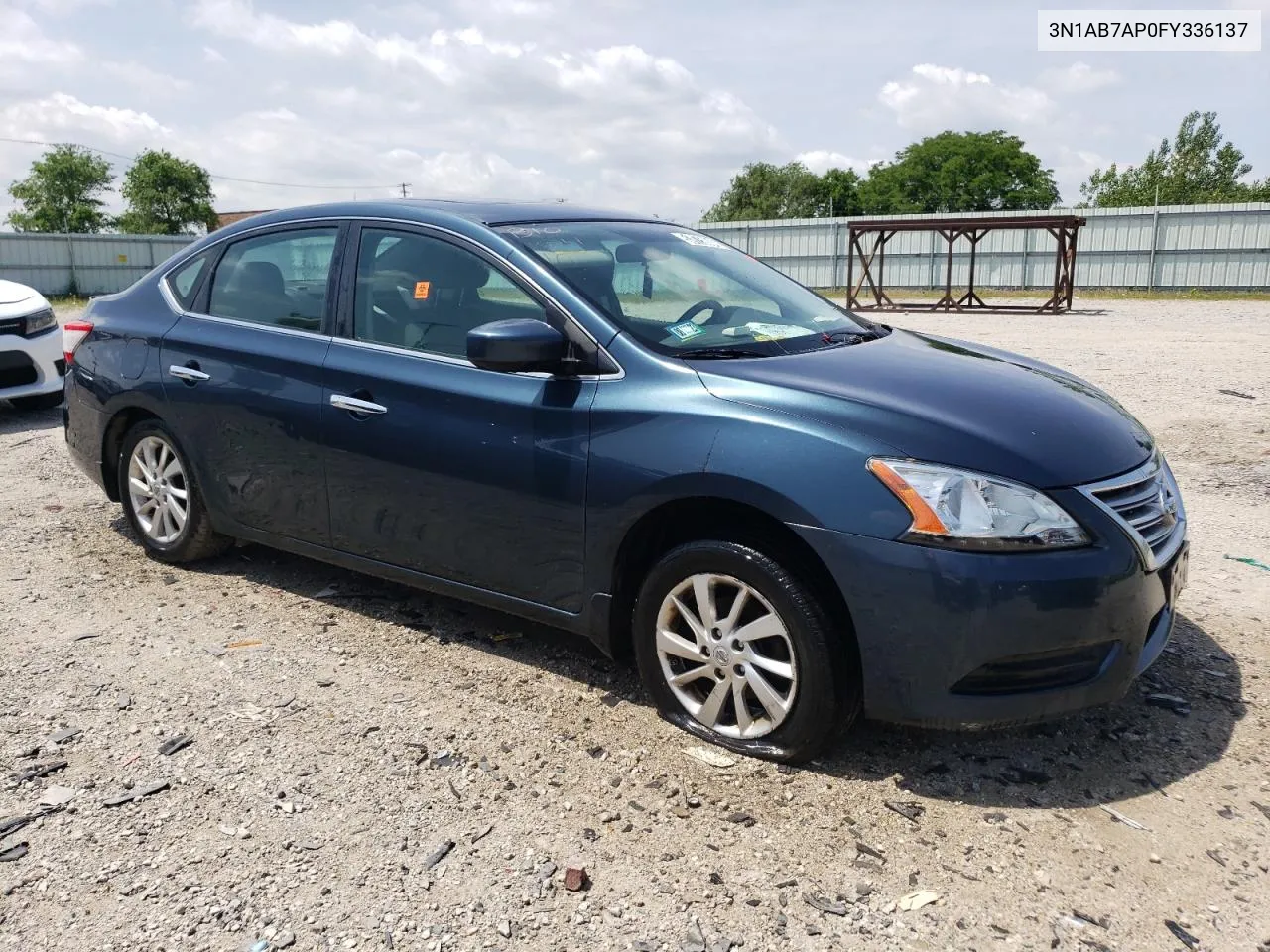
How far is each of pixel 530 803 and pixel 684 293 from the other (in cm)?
191

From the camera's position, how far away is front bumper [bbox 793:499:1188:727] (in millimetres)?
2793

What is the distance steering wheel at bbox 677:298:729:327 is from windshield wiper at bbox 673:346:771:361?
0.21 meters

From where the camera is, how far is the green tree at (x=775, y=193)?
87.1 m

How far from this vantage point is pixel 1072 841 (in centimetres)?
281

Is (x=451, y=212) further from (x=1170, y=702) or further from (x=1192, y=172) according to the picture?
(x=1192, y=172)

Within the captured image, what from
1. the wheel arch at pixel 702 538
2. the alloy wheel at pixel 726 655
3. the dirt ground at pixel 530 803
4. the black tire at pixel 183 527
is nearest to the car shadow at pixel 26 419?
the black tire at pixel 183 527

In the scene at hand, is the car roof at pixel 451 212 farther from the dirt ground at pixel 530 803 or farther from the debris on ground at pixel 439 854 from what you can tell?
the debris on ground at pixel 439 854

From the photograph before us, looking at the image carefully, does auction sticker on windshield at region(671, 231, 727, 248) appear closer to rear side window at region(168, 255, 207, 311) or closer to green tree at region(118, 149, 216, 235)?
rear side window at region(168, 255, 207, 311)

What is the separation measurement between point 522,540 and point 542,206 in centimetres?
157

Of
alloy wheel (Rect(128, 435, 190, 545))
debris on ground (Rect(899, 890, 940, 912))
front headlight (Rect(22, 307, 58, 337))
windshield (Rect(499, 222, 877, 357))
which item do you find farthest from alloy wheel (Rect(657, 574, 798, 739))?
front headlight (Rect(22, 307, 58, 337))

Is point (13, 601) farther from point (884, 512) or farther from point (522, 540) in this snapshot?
point (884, 512)

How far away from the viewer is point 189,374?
461 cm

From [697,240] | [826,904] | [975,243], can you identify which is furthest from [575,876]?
[975,243]

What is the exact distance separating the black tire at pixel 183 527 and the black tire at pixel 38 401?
473cm
